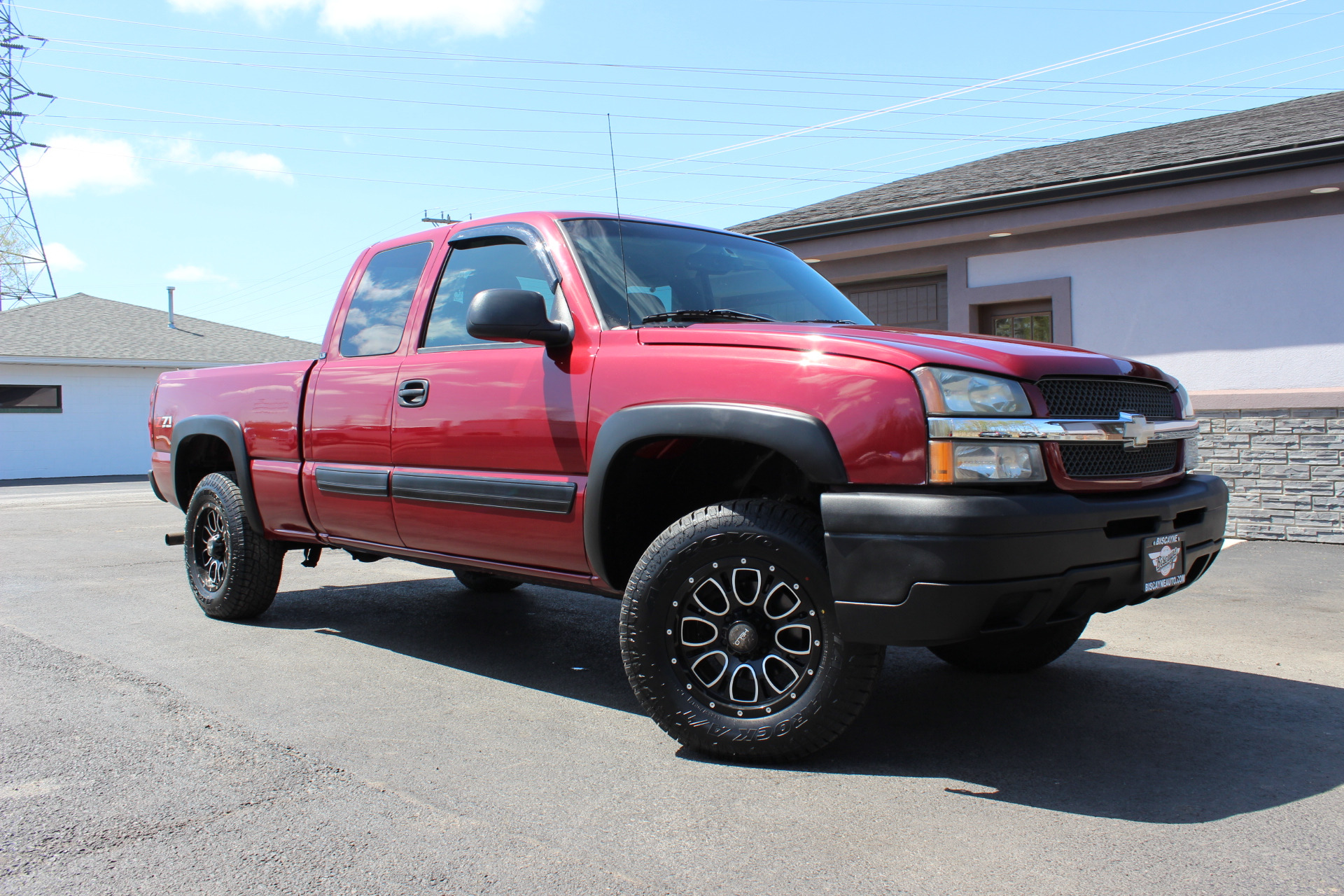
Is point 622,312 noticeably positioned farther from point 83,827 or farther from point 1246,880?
point 1246,880

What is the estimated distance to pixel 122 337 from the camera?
1164 inches

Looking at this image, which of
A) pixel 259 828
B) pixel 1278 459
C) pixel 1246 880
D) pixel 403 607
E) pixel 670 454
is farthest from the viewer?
pixel 1278 459

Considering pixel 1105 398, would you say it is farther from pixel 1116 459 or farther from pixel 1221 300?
pixel 1221 300

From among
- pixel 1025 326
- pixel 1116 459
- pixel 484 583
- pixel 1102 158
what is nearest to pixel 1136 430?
pixel 1116 459

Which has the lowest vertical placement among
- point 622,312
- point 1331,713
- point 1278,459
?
point 1331,713

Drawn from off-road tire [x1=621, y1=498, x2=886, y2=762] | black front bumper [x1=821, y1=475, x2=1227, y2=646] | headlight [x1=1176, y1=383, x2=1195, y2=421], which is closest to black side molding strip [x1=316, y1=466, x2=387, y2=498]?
off-road tire [x1=621, y1=498, x2=886, y2=762]

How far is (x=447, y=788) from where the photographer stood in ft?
10.6

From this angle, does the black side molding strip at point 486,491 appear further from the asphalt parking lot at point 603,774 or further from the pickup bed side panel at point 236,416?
the pickup bed side panel at point 236,416

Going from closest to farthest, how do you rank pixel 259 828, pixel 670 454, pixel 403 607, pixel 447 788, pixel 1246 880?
1. pixel 1246 880
2. pixel 259 828
3. pixel 447 788
4. pixel 670 454
5. pixel 403 607

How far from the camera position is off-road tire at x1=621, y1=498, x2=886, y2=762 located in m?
3.29

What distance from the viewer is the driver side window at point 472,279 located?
444cm

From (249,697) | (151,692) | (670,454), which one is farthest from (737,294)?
(151,692)

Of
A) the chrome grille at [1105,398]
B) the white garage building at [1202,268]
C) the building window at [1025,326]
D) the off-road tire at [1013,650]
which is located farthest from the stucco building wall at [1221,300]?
the chrome grille at [1105,398]

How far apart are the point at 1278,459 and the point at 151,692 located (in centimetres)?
883
